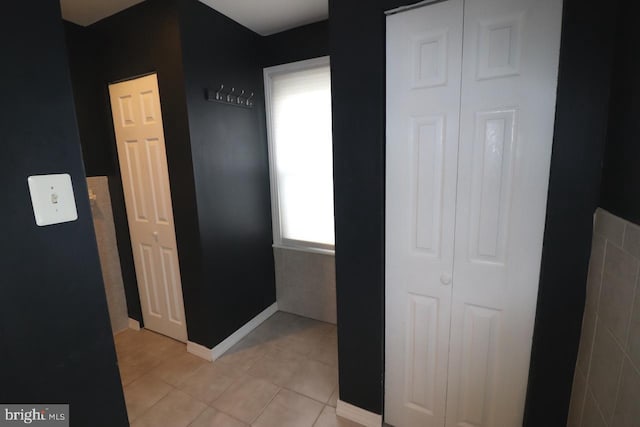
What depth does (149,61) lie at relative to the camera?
6.64 feet

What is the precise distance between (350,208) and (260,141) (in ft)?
4.95

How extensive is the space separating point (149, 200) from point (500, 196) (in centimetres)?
244

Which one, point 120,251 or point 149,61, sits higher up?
point 149,61

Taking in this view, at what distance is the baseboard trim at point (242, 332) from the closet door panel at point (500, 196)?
5.76ft

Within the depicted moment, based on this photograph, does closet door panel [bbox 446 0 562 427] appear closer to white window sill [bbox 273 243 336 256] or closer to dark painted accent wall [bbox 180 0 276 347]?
white window sill [bbox 273 243 336 256]

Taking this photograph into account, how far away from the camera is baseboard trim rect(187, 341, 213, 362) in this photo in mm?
2225

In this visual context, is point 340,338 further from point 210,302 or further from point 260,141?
point 260,141

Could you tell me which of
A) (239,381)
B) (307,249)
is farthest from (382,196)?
(239,381)

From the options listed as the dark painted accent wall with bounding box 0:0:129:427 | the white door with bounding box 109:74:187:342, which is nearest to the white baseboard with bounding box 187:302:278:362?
the white door with bounding box 109:74:187:342

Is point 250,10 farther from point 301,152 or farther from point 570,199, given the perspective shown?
point 570,199

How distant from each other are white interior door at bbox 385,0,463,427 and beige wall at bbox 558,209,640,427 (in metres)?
0.48

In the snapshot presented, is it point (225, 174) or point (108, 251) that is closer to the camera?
point (225, 174)

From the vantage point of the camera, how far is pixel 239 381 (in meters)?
2.01

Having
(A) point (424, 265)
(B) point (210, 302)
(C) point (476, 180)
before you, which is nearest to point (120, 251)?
(B) point (210, 302)
